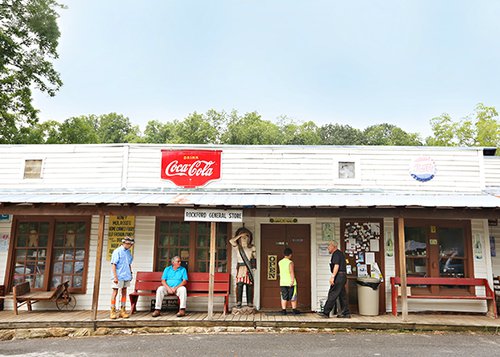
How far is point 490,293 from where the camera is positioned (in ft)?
27.8

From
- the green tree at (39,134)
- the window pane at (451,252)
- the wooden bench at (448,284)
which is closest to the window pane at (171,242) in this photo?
the wooden bench at (448,284)

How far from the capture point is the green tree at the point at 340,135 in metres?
45.0

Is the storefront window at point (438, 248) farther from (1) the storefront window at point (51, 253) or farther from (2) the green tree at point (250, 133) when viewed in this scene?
(2) the green tree at point (250, 133)

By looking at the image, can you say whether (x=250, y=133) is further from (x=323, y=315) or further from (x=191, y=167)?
(x=323, y=315)

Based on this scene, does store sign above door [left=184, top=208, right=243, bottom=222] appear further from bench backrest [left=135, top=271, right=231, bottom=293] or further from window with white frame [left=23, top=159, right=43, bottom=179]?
window with white frame [left=23, top=159, right=43, bottom=179]

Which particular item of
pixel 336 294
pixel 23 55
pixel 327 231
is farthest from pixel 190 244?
pixel 23 55

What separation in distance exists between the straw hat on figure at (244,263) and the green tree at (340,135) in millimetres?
37457

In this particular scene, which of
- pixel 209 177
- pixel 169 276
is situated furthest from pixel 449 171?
pixel 169 276

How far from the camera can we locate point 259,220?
9.39m

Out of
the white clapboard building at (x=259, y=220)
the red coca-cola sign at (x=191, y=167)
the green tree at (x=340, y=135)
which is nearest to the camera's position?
the white clapboard building at (x=259, y=220)

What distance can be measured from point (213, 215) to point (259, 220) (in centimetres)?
165

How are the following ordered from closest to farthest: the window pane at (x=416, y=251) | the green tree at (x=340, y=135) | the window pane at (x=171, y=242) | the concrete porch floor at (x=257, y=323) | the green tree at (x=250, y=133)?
1. the concrete porch floor at (x=257, y=323)
2. the window pane at (x=416, y=251)
3. the window pane at (x=171, y=242)
4. the green tree at (x=250, y=133)
5. the green tree at (x=340, y=135)

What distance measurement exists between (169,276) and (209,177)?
255 centimetres

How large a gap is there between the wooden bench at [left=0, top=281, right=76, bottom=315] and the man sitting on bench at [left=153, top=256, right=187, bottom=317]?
88.2 inches
